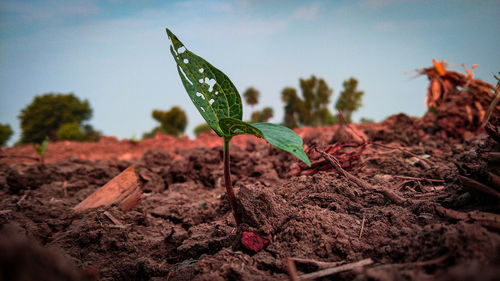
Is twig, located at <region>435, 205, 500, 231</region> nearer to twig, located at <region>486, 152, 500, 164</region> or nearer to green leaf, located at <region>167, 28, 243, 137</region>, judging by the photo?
twig, located at <region>486, 152, 500, 164</region>

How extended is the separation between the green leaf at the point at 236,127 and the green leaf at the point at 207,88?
3.0 inches

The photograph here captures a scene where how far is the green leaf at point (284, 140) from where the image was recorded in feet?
3.46

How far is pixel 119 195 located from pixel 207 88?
166 centimetres

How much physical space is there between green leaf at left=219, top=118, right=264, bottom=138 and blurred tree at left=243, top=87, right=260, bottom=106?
36.9 meters

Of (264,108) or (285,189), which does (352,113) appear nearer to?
(264,108)

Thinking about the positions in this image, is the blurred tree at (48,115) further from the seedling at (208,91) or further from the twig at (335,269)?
the twig at (335,269)

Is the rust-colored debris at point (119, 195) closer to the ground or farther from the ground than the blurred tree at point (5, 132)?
closer to the ground

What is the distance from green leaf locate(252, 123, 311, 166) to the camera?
3.46ft

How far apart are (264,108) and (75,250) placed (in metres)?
37.4

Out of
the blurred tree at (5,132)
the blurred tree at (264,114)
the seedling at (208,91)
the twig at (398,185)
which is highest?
the blurred tree at (264,114)

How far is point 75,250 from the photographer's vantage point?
1.88m

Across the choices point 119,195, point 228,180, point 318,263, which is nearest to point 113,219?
point 119,195

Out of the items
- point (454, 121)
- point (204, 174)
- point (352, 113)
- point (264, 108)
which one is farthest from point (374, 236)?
point (264, 108)

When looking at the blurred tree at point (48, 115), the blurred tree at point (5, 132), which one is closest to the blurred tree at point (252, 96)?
the blurred tree at point (48, 115)
